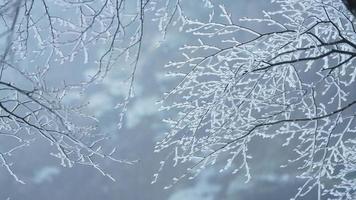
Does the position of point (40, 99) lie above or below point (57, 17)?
below

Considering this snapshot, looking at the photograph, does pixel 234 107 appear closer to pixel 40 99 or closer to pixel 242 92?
pixel 242 92

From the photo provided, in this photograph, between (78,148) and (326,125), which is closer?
(78,148)

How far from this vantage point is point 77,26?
4.66 metres

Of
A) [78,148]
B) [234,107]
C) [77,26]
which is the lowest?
[78,148]

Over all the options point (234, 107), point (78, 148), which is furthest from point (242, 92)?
point (78, 148)

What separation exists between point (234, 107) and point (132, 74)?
1.45m

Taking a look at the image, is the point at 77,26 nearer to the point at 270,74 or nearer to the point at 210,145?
the point at 210,145

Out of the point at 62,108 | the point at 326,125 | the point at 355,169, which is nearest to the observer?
the point at 62,108

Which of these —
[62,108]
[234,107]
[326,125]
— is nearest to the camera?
[62,108]

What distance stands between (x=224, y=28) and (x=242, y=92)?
2.78ft

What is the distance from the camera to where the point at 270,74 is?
229 inches

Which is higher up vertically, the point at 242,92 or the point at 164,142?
the point at 242,92

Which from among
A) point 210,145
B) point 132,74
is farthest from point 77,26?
point 210,145

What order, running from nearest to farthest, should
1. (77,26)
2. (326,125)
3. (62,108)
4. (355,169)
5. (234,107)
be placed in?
(62,108) → (77,26) → (234,107) → (326,125) → (355,169)
